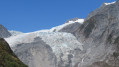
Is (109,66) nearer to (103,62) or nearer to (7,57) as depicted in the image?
(103,62)

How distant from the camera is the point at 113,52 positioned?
11800 centimetres

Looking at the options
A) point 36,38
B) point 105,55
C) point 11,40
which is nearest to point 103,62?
point 105,55

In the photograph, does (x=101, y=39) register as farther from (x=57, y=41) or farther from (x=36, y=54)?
(x=36, y=54)

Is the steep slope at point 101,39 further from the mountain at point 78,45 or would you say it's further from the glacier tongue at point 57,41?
the glacier tongue at point 57,41

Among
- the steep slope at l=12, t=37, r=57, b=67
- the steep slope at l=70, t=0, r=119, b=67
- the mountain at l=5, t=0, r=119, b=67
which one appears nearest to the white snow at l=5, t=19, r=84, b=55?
the mountain at l=5, t=0, r=119, b=67

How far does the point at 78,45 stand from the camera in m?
166

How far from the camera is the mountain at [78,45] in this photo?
127912mm

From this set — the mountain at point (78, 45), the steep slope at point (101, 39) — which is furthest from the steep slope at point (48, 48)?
the steep slope at point (101, 39)

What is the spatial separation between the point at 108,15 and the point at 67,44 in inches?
1297

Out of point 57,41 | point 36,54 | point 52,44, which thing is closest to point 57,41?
point 57,41

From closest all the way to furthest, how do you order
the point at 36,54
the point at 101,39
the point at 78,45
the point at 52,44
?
the point at 101,39, the point at 36,54, the point at 78,45, the point at 52,44

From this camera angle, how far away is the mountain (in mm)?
127912

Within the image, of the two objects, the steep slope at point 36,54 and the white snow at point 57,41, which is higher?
the white snow at point 57,41

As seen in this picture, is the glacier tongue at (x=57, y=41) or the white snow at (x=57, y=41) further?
the glacier tongue at (x=57, y=41)
